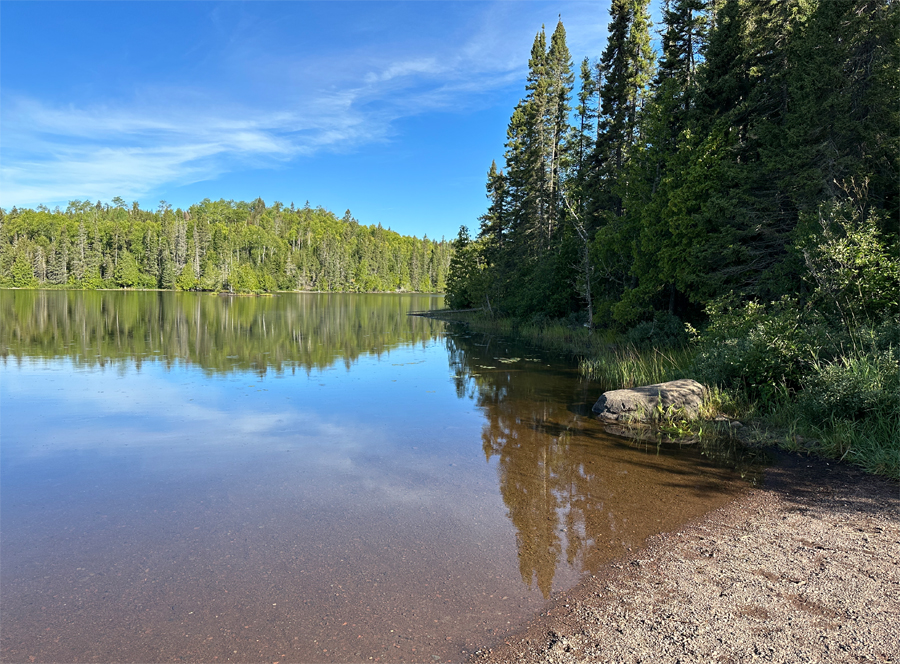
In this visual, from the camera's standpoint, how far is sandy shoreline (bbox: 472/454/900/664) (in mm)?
3627

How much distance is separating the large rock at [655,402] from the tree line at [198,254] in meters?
103

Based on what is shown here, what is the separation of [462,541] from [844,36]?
15785mm

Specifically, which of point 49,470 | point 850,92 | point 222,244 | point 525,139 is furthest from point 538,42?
point 222,244

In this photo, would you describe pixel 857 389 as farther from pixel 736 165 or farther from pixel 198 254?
pixel 198 254

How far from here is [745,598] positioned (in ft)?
14.0

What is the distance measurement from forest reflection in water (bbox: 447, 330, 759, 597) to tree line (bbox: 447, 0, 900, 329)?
5545 millimetres

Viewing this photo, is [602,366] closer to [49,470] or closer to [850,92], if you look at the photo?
[850,92]

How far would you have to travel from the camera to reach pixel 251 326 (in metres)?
35.5

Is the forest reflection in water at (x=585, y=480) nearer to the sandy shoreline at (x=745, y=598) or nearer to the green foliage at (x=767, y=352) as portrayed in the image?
the sandy shoreline at (x=745, y=598)

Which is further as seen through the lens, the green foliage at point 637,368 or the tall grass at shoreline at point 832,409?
the green foliage at point 637,368

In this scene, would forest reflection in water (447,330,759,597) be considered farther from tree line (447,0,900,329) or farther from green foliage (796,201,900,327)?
tree line (447,0,900,329)

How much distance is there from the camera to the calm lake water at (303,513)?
4.14 m

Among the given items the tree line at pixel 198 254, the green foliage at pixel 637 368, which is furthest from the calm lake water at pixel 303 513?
the tree line at pixel 198 254

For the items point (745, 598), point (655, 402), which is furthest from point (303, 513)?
point (655, 402)
